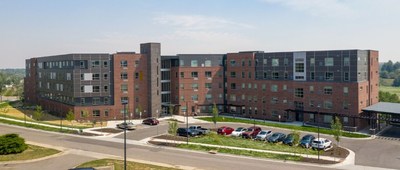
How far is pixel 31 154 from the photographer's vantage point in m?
48.9

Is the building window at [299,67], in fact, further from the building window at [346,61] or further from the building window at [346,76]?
the building window at [346,76]

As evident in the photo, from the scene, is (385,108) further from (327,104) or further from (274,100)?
(274,100)

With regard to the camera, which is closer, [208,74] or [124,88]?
[124,88]

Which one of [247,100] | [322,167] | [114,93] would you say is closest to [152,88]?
[114,93]

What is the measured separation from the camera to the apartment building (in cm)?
7369

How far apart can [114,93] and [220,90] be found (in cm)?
2610

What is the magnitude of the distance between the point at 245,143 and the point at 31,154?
29407 mm

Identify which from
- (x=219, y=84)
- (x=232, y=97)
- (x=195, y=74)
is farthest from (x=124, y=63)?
(x=232, y=97)

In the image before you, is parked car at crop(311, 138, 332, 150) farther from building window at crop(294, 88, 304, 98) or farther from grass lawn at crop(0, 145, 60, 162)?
grass lawn at crop(0, 145, 60, 162)

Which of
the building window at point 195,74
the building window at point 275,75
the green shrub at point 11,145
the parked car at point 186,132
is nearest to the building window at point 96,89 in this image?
the building window at point 195,74

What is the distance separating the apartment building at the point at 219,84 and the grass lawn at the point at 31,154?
26.6 meters

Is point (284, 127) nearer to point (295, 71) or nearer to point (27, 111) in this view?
point (295, 71)

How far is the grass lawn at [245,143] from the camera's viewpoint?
5101cm

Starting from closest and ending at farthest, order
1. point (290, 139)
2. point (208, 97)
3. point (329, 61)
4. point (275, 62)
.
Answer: point (290, 139) → point (329, 61) → point (275, 62) → point (208, 97)
